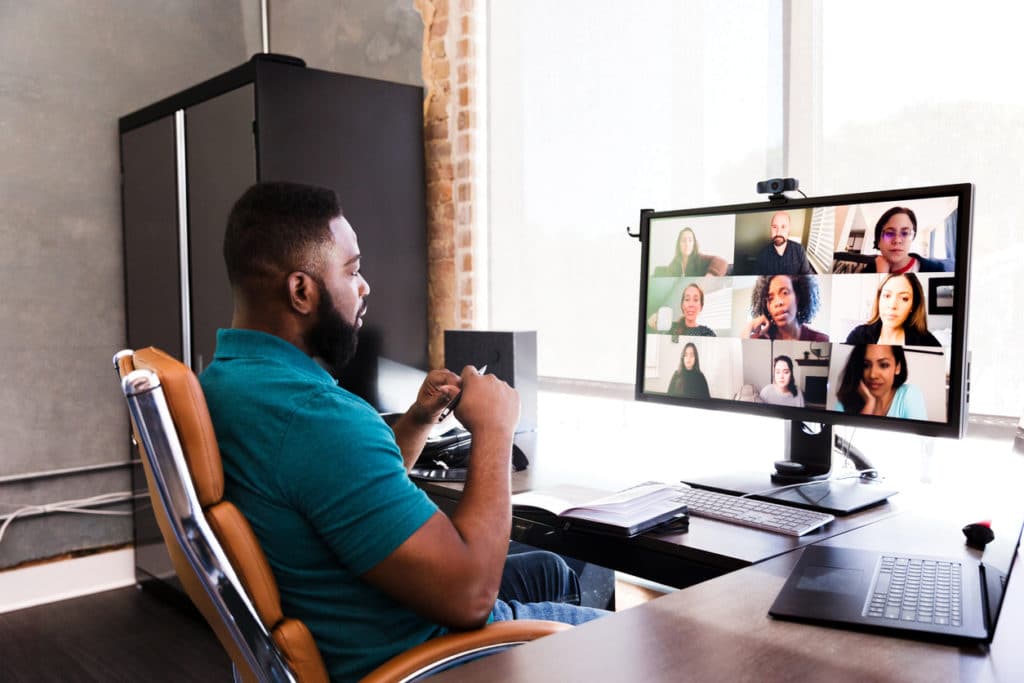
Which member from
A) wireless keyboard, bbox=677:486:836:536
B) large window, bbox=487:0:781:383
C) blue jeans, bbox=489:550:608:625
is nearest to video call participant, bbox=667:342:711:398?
wireless keyboard, bbox=677:486:836:536

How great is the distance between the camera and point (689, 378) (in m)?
2.10

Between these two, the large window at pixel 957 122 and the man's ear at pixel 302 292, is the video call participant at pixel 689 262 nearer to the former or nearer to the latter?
the large window at pixel 957 122

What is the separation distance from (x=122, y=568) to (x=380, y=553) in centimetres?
327

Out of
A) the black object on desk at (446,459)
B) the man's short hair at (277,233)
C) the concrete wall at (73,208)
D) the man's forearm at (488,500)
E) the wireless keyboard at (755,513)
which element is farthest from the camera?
the concrete wall at (73,208)

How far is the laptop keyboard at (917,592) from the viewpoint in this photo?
45.3 inches

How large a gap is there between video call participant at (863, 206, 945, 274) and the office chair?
1.13 metres

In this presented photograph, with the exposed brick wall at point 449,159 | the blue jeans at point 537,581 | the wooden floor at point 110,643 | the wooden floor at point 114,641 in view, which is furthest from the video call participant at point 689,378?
the wooden floor at point 110,643

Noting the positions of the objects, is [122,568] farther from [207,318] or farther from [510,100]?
[510,100]

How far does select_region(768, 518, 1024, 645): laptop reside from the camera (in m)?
1.12

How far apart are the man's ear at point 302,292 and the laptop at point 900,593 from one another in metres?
0.83

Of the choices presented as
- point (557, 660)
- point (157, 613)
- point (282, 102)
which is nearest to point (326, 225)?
point (557, 660)

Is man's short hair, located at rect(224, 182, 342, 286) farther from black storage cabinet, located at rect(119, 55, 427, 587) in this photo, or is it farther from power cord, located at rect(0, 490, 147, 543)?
power cord, located at rect(0, 490, 147, 543)

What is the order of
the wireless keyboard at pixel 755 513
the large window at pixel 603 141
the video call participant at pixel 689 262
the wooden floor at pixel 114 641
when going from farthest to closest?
the wooden floor at pixel 114 641 < the large window at pixel 603 141 < the video call participant at pixel 689 262 < the wireless keyboard at pixel 755 513

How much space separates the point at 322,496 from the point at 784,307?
1119 millimetres
